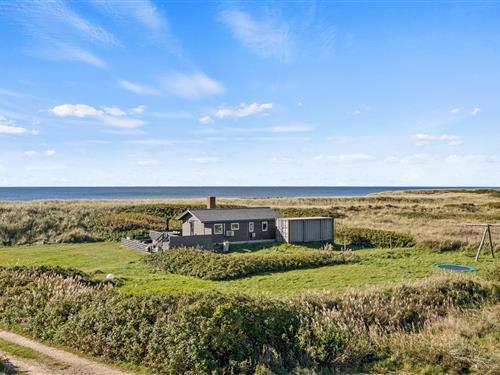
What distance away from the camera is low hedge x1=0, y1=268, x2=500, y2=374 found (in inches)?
440

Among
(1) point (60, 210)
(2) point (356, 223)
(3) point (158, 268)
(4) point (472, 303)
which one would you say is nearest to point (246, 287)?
(3) point (158, 268)

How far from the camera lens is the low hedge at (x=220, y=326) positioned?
1117cm

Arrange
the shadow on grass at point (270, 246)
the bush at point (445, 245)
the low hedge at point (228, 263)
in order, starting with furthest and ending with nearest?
the shadow on grass at point (270, 246)
the bush at point (445, 245)
the low hedge at point (228, 263)

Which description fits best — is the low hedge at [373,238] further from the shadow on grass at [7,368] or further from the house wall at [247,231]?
the shadow on grass at [7,368]

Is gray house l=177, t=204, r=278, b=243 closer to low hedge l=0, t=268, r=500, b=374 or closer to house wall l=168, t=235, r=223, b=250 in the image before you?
house wall l=168, t=235, r=223, b=250

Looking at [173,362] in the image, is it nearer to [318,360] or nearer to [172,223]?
[318,360]

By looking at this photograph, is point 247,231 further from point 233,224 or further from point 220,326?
point 220,326

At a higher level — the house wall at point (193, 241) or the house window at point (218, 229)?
the house window at point (218, 229)

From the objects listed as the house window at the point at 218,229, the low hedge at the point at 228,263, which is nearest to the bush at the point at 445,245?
the low hedge at the point at 228,263

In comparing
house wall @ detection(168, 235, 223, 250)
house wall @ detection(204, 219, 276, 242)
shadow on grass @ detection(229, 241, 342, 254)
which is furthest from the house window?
house wall @ detection(168, 235, 223, 250)

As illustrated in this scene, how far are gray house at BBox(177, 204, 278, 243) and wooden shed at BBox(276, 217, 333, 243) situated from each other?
1.36m

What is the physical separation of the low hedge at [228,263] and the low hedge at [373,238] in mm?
7254

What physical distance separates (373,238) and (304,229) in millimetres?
6224

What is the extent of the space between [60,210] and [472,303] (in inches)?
2090
